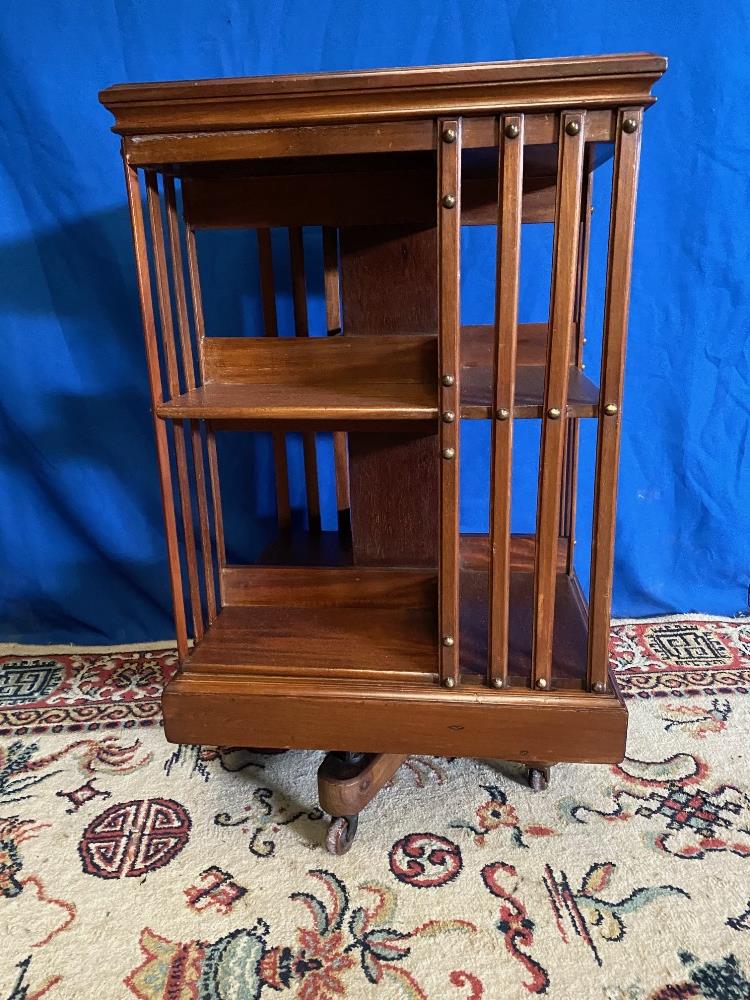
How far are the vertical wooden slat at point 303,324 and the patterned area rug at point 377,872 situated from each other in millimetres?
496

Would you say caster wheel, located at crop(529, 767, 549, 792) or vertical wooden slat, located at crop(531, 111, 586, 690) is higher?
vertical wooden slat, located at crop(531, 111, 586, 690)

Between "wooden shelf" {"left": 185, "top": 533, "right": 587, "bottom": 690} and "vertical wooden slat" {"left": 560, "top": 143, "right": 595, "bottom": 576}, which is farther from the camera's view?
"vertical wooden slat" {"left": 560, "top": 143, "right": 595, "bottom": 576}

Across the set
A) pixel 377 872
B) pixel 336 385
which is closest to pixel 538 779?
pixel 377 872

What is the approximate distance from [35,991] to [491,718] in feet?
2.22

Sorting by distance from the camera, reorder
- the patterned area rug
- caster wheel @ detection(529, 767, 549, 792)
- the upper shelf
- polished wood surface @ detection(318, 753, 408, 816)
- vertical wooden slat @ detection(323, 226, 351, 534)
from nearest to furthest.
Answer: the upper shelf < the patterned area rug < polished wood surface @ detection(318, 753, 408, 816) < caster wheel @ detection(529, 767, 549, 792) < vertical wooden slat @ detection(323, 226, 351, 534)

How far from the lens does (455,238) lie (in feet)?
2.87

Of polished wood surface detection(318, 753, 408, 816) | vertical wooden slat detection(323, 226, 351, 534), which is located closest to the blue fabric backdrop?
vertical wooden slat detection(323, 226, 351, 534)

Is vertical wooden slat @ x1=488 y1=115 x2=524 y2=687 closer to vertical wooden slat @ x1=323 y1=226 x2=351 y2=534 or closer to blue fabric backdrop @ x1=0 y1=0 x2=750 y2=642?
vertical wooden slat @ x1=323 y1=226 x2=351 y2=534

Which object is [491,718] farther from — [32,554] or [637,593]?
[32,554]

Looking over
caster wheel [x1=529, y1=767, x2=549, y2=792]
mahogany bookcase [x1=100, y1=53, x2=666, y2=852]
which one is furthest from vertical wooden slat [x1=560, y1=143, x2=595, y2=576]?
caster wheel [x1=529, y1=767, x2=549, y2=792]

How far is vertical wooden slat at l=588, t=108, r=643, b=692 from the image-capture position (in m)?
0.83

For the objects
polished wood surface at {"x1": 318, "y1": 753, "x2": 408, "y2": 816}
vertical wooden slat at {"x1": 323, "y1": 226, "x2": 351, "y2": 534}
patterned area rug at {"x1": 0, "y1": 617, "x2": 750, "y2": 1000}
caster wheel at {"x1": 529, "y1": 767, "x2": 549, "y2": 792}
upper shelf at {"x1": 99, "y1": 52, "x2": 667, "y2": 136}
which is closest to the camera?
upper shelf at {"x1": 99, "y1": 52, "x2": 667, "y2": 136}

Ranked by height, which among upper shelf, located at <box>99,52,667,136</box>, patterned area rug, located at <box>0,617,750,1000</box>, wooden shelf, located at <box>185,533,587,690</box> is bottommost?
patterned area rug, located at <box>0,617,750,1000</box>

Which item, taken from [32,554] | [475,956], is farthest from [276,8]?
[475,956]
